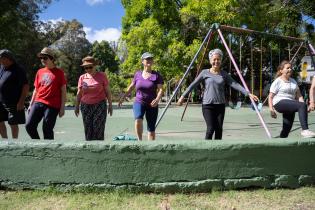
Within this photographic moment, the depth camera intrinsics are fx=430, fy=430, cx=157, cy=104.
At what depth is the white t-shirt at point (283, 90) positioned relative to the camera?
6.76 meters

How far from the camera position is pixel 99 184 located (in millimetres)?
4605

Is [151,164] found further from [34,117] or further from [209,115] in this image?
[34,117]

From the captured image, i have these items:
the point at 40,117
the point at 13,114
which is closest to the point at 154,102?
the point at 40,117

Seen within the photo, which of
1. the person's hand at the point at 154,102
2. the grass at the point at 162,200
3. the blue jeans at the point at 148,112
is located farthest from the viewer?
the blue jeans at the point at 148,112

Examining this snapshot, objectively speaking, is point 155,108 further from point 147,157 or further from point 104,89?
point 147,157

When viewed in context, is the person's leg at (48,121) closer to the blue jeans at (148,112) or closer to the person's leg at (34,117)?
the person's leg at (34,117)

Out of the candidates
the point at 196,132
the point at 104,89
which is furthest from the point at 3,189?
the point at 196,132

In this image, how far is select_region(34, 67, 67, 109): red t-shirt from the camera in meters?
5.86

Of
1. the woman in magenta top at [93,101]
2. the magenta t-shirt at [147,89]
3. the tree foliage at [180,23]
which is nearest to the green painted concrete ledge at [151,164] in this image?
the woman in magenta top at [93,101]

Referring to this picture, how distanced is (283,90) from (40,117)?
372cm

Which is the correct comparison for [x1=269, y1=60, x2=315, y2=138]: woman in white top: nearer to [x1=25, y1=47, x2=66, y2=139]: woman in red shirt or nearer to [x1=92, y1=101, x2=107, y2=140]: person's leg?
[x1=92, y1=101, x2=107, y2=140]: person's leg

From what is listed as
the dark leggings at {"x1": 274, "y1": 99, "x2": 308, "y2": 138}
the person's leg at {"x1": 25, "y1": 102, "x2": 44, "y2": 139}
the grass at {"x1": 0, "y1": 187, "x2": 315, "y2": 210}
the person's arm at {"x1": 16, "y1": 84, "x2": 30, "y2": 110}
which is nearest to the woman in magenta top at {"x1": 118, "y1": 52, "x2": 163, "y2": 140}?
the person's leg at {"x1": 25, "y1": 102, "x2": 44, "y2": 139}

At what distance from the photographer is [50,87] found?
19.2ft

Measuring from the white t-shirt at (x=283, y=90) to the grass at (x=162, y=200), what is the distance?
7.59 ft
